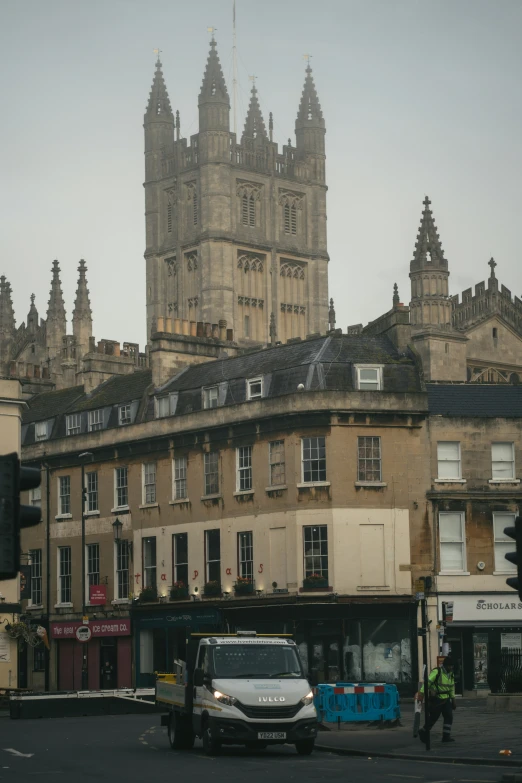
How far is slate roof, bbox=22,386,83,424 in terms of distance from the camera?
69.7 metres

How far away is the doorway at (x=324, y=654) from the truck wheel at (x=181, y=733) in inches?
866

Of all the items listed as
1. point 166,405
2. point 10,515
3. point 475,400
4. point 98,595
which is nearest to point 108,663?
point 98,595

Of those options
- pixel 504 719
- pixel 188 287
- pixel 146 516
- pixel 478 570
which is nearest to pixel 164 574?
pixel 146 516

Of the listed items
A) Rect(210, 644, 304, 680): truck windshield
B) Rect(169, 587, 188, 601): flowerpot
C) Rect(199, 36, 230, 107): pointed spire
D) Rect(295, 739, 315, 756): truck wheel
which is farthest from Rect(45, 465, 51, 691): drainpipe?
Rect(199, 36, 230, 107): pointed spire

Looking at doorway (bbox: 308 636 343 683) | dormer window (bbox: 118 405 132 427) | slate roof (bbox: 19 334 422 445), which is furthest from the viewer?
dormer window (bbox: 118 405 132 427)

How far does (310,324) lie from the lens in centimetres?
14025

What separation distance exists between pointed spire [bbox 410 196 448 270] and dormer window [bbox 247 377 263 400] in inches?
1300

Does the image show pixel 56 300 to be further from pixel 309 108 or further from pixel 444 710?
pixel 444 710

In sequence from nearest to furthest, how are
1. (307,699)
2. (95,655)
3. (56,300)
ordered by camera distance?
(307,699)
(95,655)
(56,300)

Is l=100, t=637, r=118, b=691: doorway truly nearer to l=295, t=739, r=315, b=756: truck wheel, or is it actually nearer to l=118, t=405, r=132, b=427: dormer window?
l=118, t=405, r=132, b=427: dormer window

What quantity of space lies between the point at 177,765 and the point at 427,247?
64669 millimetres

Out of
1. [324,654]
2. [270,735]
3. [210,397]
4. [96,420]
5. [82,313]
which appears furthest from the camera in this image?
[82,313]

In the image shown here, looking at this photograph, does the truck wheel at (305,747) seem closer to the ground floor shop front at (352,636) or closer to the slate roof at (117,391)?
the ground floor shop front at (352,636)

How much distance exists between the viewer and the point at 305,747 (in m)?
28.8
